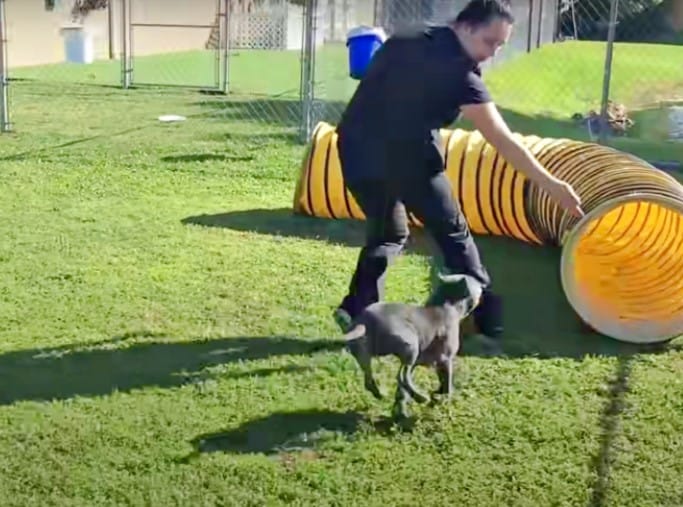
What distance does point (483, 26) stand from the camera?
3.83 metres

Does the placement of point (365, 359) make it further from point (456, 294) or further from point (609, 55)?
point (609, 55)

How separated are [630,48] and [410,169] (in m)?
23.5

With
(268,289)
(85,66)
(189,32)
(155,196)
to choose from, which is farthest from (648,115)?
(189,32)

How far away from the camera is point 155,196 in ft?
26.5

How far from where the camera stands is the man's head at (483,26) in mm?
3830

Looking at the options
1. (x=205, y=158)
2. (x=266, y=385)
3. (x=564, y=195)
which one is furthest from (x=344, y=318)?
(x=205, y=158)

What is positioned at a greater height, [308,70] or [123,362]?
[308,70]

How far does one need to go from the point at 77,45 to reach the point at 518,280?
742 inches

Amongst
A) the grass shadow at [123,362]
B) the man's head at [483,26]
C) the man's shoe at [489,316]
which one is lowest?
the grass shadow at [123,362]

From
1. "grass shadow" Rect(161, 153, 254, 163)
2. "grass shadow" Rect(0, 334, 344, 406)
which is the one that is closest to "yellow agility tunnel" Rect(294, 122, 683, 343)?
"grass shadow" Rect(0, 334, 344, 406)

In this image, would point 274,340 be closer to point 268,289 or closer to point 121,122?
point 268,289

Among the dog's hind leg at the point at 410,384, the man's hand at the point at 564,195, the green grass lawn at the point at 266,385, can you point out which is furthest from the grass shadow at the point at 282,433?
the man's hand at the point at 564,195

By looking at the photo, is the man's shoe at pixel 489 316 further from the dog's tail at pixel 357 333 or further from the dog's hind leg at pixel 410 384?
the dog's tail at pixel 357 333

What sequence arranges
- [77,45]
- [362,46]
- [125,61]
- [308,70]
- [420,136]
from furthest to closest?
[77,45] < [125,61] < [308,70] < [362,46] < [420,136]
